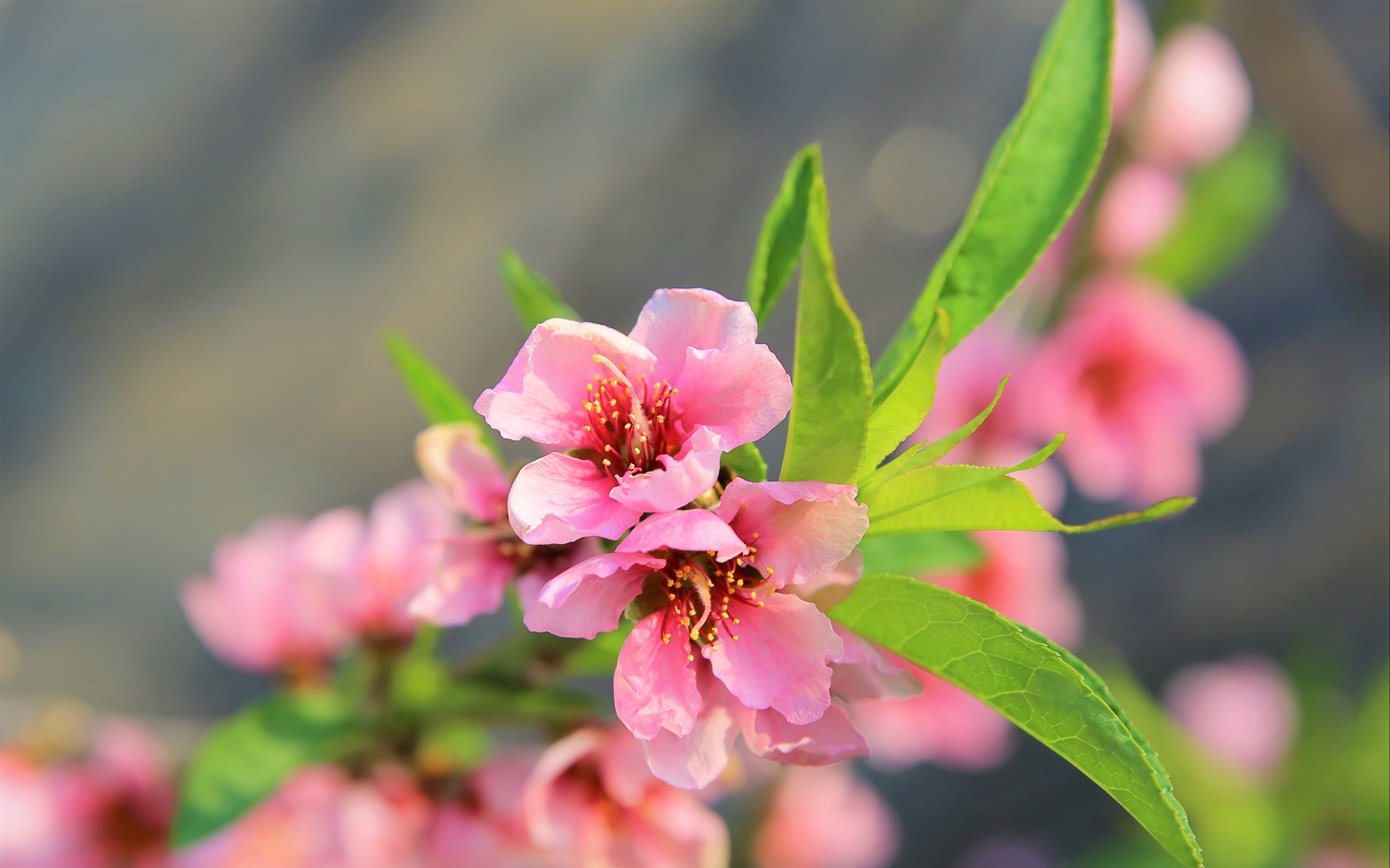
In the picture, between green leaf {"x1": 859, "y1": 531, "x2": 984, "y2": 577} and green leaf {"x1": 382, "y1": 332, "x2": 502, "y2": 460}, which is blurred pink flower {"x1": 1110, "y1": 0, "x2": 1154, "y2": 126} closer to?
green leaf {"x1": 859, "y1": 531, "x2": 984, "y2": 577}

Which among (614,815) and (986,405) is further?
(986,405)

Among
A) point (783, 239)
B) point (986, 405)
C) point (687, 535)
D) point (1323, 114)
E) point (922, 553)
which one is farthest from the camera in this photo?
point (1323, 114)

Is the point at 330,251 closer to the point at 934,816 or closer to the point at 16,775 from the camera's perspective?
the point at 16,775

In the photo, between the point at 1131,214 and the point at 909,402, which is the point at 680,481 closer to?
the point at 909,402

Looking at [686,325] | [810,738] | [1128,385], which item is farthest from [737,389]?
[1128,385]

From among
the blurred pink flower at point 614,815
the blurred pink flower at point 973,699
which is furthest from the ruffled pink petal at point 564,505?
the blurred pink flower at point 973,699

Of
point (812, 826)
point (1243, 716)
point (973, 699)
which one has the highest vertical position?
point (973, 699)

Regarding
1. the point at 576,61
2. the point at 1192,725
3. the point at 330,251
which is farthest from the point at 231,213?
the point at 1192,725

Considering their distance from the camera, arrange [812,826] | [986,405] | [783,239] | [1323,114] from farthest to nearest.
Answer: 1. [1323,114]
2. [812,826]
3. [986,405]
4. [783,239]

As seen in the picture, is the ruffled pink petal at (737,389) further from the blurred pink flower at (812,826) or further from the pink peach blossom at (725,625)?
the blurred pink flower at (812,826)
